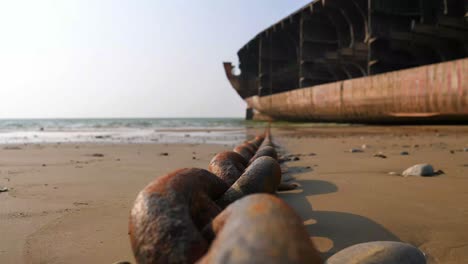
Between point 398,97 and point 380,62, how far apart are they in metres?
3.85

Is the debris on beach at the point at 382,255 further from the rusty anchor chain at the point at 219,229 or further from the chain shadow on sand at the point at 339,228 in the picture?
the chain shadow on sand at the point at 339,228

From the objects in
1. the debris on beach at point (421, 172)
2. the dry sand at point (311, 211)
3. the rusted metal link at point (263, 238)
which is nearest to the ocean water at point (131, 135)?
the dry sand at point (311, 211)

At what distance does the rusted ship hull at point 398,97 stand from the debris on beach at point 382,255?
800 cm

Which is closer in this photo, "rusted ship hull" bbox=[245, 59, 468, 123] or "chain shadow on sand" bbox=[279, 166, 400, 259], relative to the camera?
"chain shadow on sand" bbox=[279, 166, 400, 259]

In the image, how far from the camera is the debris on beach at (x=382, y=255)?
0.88m

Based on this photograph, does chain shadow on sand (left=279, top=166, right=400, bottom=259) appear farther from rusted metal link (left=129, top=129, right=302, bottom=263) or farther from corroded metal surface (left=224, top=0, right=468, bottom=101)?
corroded metal surface (left=224, top=0, right=468, bottom=101)

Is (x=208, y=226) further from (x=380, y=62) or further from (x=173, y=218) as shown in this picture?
(x=380, y=62)

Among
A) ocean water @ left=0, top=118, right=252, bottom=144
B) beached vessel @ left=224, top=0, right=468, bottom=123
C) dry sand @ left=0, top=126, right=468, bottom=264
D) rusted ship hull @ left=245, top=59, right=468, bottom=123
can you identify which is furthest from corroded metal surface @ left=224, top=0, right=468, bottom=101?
dry sand @ left=0, top=126, right=468, bottom=264

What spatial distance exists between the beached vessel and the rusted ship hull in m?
0.02

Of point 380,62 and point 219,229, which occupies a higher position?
point 380,62

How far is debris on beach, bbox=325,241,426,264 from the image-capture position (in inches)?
34.8

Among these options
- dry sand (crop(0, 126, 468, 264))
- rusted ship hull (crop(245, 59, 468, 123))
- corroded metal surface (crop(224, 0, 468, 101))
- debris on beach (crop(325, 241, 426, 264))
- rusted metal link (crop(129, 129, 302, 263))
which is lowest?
dry sand (crop(0, 126, 468, 264))

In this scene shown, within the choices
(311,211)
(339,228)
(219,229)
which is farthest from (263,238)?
(311,211)

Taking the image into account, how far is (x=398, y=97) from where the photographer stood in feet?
32.0
